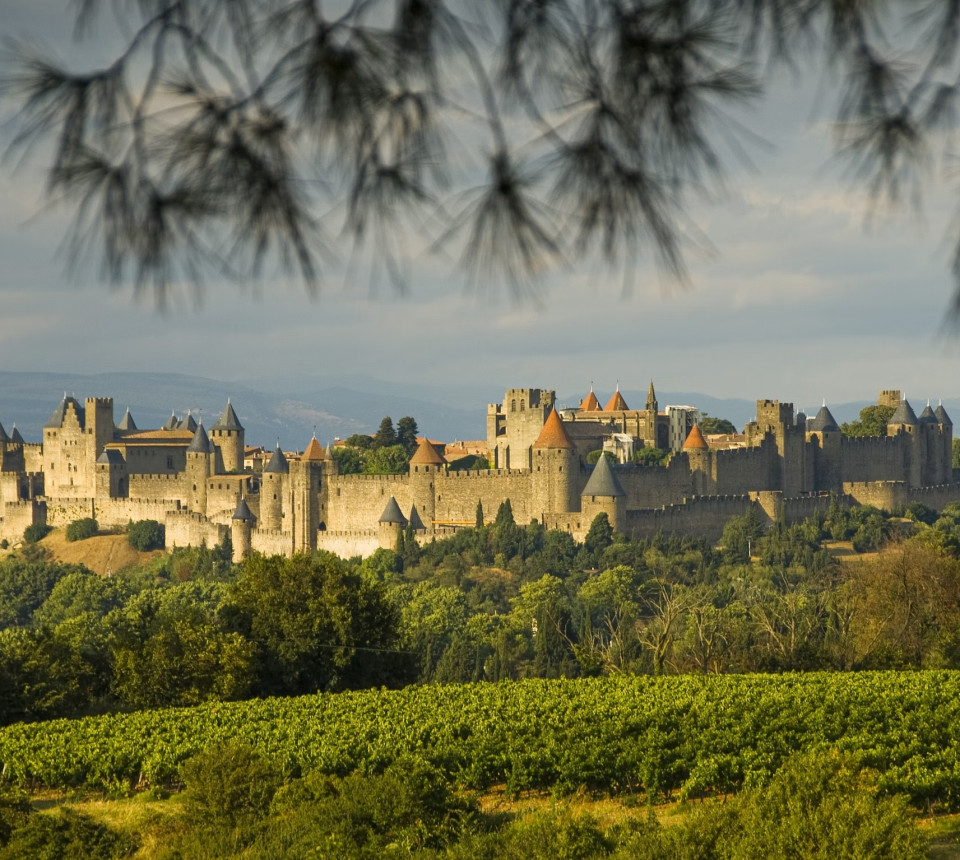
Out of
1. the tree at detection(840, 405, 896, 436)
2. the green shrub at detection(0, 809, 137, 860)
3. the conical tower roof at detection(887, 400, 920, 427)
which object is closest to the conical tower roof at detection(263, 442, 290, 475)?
the tree at detection(840, 405, 896, 436)

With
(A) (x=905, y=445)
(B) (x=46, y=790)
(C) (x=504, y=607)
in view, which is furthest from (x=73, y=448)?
(B) (x=46, y=790)

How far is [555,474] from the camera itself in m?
56.2

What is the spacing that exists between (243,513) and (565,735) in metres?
38.9

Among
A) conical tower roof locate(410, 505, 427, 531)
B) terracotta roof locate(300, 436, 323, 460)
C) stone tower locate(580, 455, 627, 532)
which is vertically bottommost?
conical tower roof locate(410, 505, 427, 531)

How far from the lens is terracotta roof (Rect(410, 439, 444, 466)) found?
5834 centimetres

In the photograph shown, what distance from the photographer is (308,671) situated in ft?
104

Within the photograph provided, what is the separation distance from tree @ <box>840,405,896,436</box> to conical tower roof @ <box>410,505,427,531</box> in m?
20.5

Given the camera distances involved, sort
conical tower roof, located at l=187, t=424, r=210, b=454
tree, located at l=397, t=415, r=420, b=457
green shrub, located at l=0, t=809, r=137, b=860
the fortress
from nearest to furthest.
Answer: green shrub, located at l=0, t=809, r=137, b=860
the fortress
conical tower roof, located at l=187, t=424, r=210, b=454
tree, located at l=397, t=415, r=420, b=457

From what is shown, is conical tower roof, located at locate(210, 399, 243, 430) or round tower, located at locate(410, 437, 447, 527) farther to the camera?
conical tower roof, located at locate(210, 399, 243, 430)

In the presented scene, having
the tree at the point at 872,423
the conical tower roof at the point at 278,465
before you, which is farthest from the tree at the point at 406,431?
the tree at the point at 872,423

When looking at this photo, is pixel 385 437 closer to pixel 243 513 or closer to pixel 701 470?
pixel 243 513

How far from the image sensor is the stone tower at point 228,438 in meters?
68.6

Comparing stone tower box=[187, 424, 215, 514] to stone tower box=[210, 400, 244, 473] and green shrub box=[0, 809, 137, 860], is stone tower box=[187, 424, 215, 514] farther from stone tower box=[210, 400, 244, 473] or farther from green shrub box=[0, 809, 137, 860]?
green shrub box=[0, 809, 137, 860]

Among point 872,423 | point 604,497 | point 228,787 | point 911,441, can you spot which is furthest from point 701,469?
point 228,787
